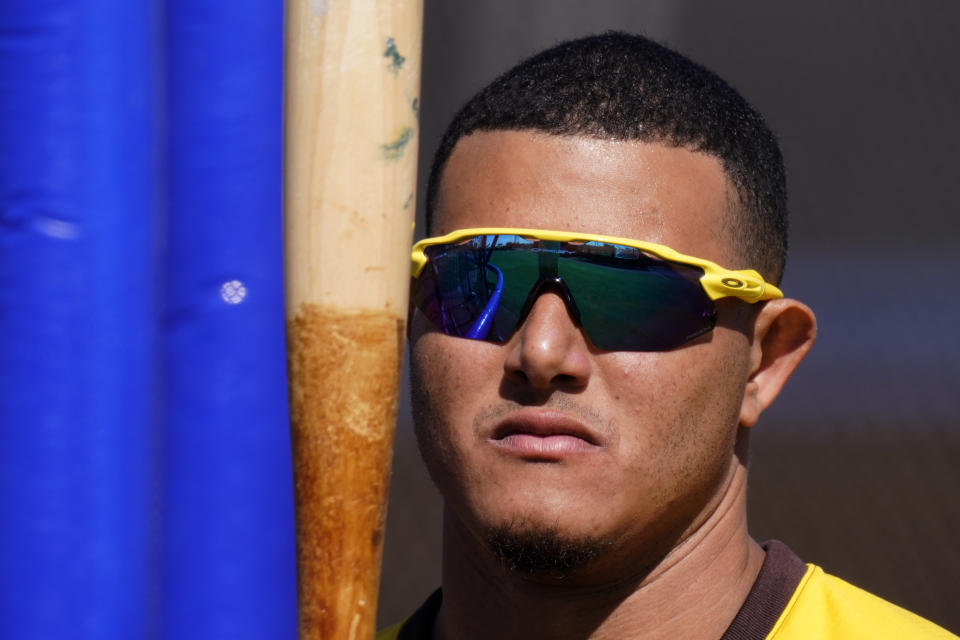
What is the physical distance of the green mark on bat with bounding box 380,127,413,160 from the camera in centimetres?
97

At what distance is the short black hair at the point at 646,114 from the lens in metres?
1.57

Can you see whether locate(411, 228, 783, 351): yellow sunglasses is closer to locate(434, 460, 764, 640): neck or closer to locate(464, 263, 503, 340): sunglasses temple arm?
locate(464, 263, 503, 340): sunglasses temple arm

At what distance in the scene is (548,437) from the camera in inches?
56.3

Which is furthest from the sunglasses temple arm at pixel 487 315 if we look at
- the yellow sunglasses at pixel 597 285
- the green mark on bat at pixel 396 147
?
the green mark on bat at pixel 396 147

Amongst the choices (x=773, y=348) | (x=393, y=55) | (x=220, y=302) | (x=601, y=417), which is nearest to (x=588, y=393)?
(x=601, y=417)

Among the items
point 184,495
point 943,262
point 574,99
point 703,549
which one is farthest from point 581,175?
point 943,262

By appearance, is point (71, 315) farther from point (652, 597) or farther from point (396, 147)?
point (652, 597)

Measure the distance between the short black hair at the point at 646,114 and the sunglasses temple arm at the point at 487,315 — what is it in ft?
0.81

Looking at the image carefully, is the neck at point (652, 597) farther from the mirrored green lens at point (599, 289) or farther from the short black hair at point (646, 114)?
the short black hair at point (646, 114)

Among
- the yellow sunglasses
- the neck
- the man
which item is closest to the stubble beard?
the man

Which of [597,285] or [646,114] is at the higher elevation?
[646,114]

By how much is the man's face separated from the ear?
0.05 m

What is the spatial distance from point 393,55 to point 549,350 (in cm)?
56

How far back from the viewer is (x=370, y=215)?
0.97 meters
